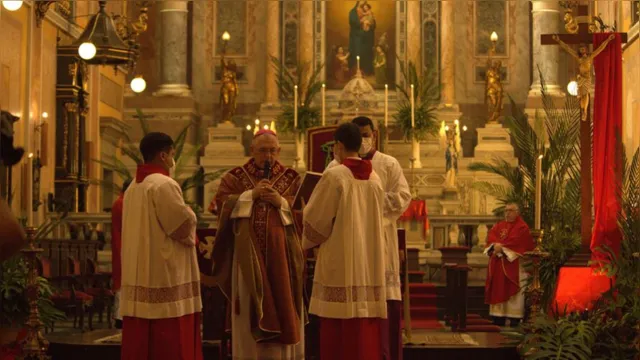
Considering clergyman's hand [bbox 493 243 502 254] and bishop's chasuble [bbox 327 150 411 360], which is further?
clergyman's hand [bbox 493 243 502 254]

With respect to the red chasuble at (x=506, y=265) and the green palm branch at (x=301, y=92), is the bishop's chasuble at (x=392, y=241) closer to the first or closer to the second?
the red chasuble at (x=506, y=265)

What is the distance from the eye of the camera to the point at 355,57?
79.2 feet

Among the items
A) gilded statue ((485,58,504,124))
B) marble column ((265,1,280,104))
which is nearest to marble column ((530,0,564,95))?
gilded statue ((485,58,504,124))

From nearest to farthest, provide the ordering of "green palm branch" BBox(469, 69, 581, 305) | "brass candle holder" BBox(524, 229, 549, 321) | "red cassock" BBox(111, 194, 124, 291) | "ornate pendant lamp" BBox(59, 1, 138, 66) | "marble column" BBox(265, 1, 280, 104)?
"brass candle holder" BBox(524, 229, 549, 321) < "green palm branch" BBox(469, 69, 581, 305) < "red cassock" BBox(111, 194, 124, 291) < "ornate pendant lamp" BBox(59, 1, 138, 66) < "marble column" BBox(265, 1, 280, 104)

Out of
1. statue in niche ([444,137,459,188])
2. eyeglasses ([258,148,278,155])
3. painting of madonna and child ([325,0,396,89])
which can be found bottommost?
eyeglasses ([258,148,278,155])

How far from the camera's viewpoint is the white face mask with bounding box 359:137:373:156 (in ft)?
27.8

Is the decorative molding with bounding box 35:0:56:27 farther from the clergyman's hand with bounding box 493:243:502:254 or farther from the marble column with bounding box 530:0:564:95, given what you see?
the marble column with bounding box 530:0:564:95

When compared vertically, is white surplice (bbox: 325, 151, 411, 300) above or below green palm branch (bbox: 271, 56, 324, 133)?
below

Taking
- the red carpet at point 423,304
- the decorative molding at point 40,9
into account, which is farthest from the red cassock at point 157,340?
the decorative molding at point 40,9

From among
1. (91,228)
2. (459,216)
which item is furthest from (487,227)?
(91,228)

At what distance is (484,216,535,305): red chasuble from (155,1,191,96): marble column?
11.5 meters

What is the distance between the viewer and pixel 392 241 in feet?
27.9

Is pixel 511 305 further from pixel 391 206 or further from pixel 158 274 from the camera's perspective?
pixel 158 274

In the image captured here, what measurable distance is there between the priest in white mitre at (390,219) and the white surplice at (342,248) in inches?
20.2
